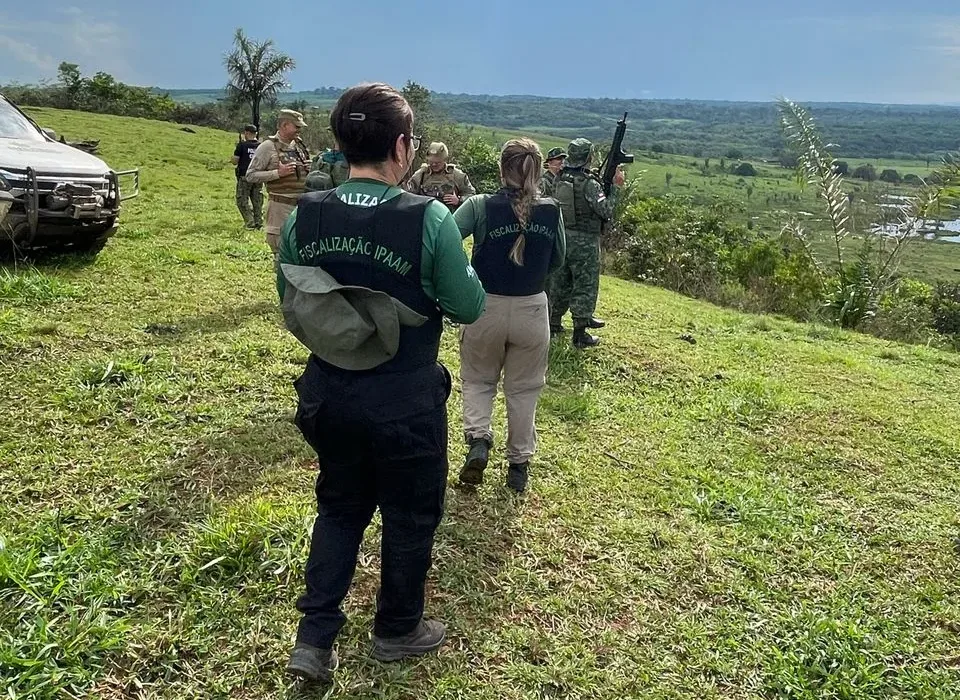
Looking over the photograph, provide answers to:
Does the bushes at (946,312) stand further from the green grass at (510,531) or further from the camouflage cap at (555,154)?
the camouflage cap at (555,154)

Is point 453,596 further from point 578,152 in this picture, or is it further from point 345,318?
point 578,152

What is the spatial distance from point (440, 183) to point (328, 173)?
3.66ft

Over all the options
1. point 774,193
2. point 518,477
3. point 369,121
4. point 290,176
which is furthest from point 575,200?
point 774,193

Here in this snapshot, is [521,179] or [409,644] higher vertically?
[521,179]

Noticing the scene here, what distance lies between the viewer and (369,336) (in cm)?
214

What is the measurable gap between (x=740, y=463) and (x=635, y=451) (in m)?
0.69

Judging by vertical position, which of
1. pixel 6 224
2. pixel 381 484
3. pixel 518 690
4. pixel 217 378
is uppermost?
pixel 6 224

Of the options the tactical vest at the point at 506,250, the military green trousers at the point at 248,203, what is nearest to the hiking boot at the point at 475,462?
the tactical vest at the point at 506,250

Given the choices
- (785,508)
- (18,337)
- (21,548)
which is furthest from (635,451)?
(18,337)

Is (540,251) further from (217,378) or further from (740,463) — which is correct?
(217,378)

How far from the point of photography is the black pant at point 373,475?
2.20 metres

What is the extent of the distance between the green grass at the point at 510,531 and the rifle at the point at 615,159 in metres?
1.71

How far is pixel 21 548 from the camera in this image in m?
3.03

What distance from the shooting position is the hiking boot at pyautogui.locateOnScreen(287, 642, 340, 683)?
240 centimetres
